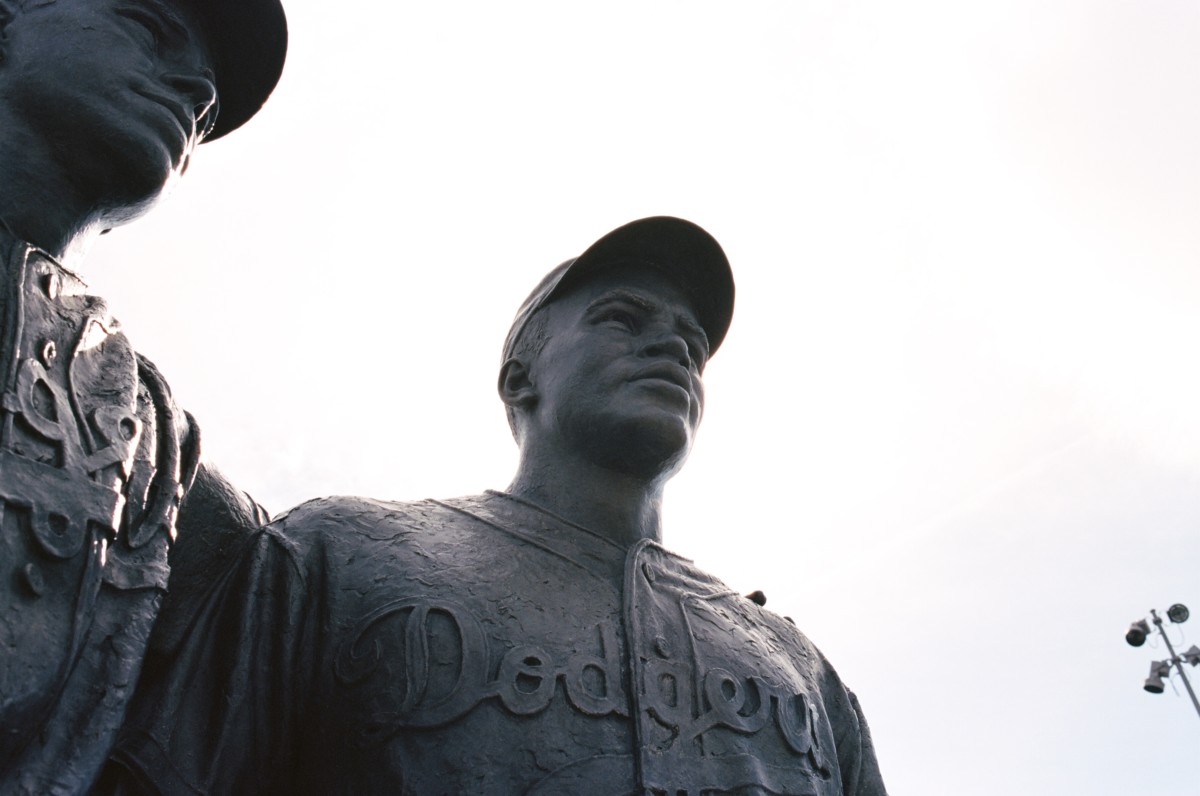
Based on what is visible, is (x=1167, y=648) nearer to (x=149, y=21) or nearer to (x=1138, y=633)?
(x=1138, y=633)

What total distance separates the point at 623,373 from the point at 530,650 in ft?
4.02

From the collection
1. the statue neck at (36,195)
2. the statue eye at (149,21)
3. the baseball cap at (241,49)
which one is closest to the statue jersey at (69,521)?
the statue neck at (36,195)

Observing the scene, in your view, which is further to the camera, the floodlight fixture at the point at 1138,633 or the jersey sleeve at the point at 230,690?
the floodlight fixture at the point at 1138,633

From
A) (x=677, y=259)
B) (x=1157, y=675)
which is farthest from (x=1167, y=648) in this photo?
(x=677, y=259)

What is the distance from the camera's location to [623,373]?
13.8ft

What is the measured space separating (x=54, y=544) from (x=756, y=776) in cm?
197

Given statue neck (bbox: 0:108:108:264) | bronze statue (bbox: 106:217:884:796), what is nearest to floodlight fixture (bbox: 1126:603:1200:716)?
bronze statue (bbox: 106:217:884:796)

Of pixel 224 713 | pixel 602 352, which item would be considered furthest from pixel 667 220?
pixel 224 713

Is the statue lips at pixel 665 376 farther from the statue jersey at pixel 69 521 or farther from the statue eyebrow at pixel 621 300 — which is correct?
the statue jersey at pixel 69 521

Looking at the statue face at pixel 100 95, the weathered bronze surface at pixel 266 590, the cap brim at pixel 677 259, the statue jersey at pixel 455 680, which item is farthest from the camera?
the cap brim at pixel 677 259

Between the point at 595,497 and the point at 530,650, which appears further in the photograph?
the point at 595,497

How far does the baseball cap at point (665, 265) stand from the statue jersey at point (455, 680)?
3.72 feet

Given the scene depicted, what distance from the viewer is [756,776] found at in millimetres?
3318

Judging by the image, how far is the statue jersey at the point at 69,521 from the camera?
2.42 m
